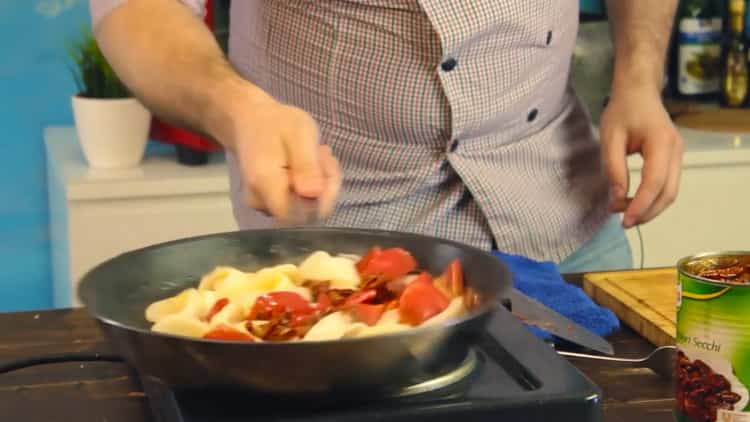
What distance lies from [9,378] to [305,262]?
0.28m

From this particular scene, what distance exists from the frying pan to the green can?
129mm

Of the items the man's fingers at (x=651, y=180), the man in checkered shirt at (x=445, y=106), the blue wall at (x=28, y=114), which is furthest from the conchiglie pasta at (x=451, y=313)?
the blue wall at (x=28, y=114)

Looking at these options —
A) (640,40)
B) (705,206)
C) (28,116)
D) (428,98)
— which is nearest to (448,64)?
(428,98)

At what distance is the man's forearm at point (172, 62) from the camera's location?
98cm

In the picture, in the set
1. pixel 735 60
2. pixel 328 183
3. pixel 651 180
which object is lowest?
pixel 735 60

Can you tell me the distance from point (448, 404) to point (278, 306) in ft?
0.46

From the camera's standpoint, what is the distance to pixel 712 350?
0.76 metres

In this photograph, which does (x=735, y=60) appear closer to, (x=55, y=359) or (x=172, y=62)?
(x=172, y=62)

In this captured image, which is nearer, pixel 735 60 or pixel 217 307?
pixel 217 307

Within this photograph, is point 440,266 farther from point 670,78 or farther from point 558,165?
point 670,78

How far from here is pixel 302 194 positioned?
82 cm

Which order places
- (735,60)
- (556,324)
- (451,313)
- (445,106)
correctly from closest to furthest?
(451,313) → (556,324) → (445,106) → (735,60)

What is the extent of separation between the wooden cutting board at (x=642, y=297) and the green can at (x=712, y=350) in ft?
0.75

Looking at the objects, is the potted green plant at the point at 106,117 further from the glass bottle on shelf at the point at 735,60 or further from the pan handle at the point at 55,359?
the glass bottle on shelf at the point at 735,60
